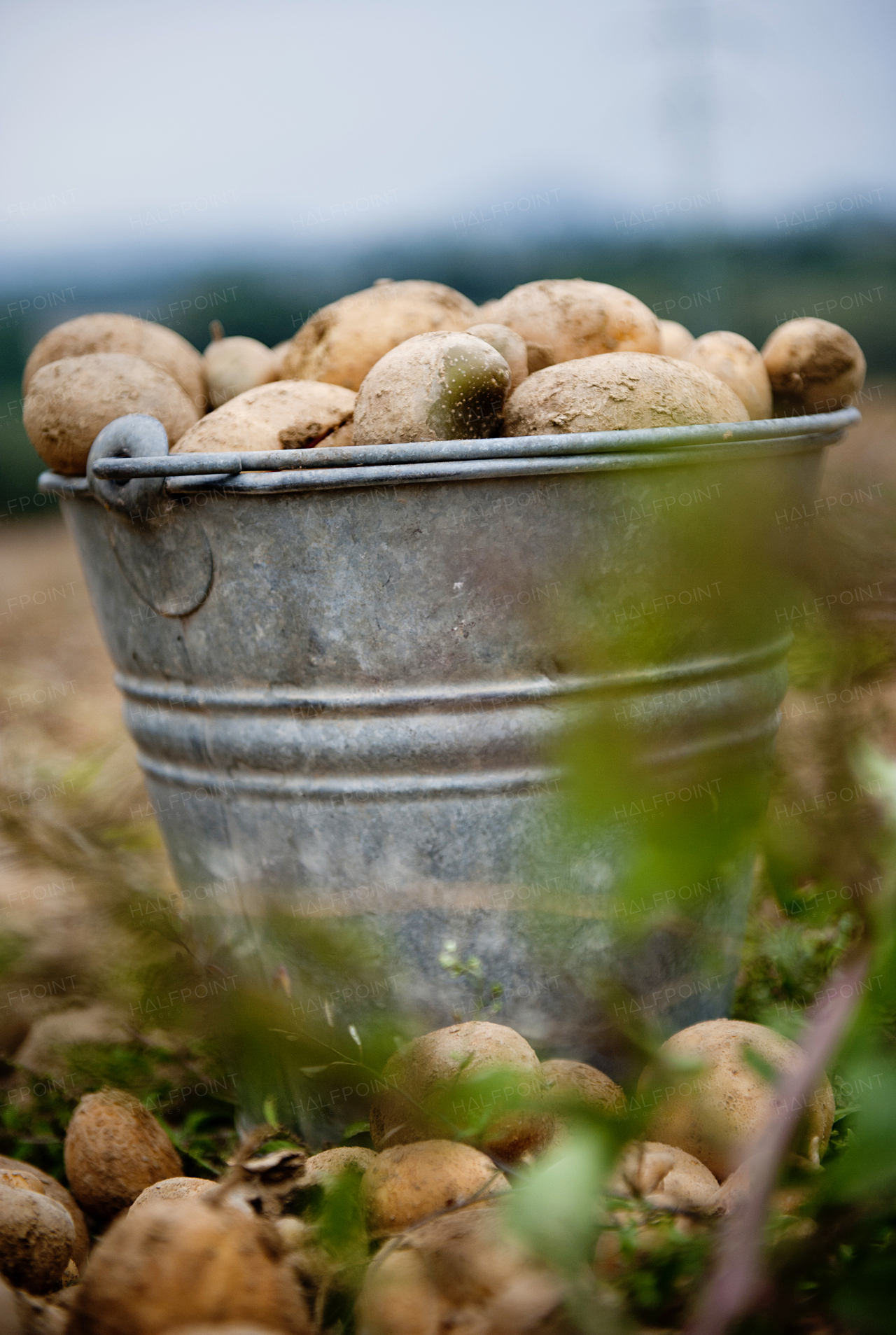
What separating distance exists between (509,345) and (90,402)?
0.61 metres

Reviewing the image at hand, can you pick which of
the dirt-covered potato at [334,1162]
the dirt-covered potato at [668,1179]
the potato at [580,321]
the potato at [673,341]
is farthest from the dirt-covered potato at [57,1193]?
the potato at [673,341]

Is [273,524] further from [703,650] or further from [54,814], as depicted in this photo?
[54,814]

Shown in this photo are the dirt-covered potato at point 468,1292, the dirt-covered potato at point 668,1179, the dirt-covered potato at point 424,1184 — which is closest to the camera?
the dirt-covered potato at point 468,1292

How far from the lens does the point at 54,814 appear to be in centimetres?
52


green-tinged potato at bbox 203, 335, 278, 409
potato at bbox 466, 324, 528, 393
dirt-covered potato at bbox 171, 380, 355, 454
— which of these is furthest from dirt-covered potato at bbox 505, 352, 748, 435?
green-tinged potato at bbox 203, 335, 278, 409

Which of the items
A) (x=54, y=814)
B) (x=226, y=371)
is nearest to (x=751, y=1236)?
(x=54, y=814)

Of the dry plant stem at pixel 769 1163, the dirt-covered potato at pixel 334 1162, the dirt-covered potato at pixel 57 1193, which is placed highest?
the dry plant stem at pixel 769 1163

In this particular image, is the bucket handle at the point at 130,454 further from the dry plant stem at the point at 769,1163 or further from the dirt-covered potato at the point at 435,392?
the dry plant stem at the point at 769,1163

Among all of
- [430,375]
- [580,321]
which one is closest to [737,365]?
[580,321]

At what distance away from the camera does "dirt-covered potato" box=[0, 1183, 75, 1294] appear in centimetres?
111

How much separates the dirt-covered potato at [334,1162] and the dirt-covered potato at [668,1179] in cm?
28

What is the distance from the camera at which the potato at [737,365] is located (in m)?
1.59

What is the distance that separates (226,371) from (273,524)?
558mm

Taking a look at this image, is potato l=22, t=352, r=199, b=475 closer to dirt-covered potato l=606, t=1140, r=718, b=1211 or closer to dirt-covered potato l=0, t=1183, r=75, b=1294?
dirt-covered potato l=0, t=1183, r=75, b=1294
